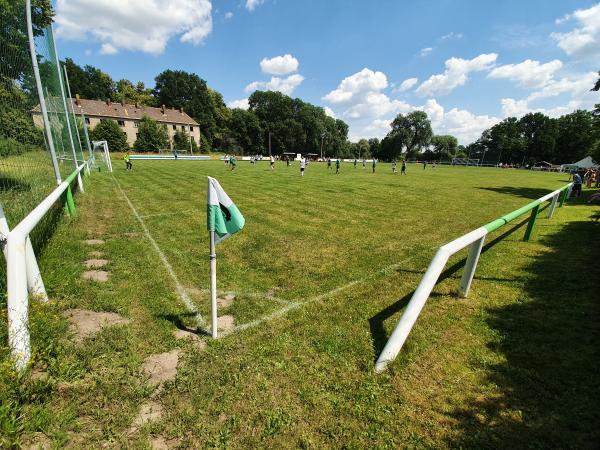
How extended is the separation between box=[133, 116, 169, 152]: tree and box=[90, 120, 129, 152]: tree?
316 centimetres

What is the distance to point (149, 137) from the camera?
61.3 metres

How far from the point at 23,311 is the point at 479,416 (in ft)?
13.7

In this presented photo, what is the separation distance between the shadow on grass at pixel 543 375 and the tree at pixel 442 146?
123218 millimetres

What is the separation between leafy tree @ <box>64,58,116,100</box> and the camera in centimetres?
7588

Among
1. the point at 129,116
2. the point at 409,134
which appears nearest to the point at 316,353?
the point at 129,116

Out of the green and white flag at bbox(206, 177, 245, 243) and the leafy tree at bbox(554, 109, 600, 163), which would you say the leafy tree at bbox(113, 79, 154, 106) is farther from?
the leafy tree at bbox(554, 109, 600, 163)

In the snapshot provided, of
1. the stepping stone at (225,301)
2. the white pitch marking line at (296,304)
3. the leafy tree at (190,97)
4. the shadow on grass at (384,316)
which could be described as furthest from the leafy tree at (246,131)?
the stepping stone at (225,301)

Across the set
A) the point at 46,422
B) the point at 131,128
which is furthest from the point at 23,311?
the point at 131,128

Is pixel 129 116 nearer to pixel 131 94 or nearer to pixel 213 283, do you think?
pixel 131 94

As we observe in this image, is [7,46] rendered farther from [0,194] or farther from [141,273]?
[141,273]

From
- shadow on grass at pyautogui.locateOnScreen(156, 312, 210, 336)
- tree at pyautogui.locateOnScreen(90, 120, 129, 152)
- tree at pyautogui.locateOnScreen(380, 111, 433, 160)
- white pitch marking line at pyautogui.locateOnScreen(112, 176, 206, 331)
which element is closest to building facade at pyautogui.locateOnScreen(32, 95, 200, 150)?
tree at pyautogui.locateOnScreen(90, 120, 129, 152)

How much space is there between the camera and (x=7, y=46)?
221 inches

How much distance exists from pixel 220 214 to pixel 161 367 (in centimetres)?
171

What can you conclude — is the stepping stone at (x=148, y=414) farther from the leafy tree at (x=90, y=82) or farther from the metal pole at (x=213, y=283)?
the leafy tree at (x=90, y=82)
